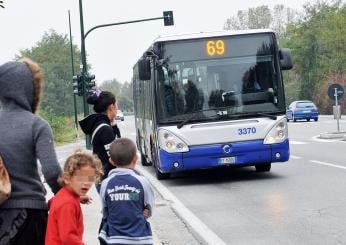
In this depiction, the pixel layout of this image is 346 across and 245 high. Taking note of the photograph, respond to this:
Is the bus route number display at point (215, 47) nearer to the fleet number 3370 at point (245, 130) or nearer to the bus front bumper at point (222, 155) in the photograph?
the fleet number 3370 at point (245, 130)

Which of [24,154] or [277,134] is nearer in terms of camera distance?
[24,154]

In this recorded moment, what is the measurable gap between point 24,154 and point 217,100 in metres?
9.74

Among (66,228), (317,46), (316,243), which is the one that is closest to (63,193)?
(66,228)

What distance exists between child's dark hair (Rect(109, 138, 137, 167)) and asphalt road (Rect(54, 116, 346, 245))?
339cm

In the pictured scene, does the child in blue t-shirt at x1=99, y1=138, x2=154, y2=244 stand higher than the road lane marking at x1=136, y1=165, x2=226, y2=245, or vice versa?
the child in blue t-shirt at x1=99, y1=138, x2=154, y2=244

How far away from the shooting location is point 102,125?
6062 mm

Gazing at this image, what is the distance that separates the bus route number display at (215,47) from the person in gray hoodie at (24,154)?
32.5ft

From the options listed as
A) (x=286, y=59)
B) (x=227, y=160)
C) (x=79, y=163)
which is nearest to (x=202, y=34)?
(x=286, y=59)

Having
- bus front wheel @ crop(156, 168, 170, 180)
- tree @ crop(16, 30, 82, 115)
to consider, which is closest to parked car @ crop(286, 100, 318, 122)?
bus front wheel @ crop(156, 168, 170, 180)

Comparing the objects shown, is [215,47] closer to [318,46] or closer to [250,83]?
[250,83]

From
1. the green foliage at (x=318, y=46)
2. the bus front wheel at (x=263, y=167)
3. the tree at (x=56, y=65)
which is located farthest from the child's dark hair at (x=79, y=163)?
the tree at (x=56, y=65)

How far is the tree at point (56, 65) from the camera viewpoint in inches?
3844

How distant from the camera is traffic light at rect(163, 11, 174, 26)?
3259 centimetres

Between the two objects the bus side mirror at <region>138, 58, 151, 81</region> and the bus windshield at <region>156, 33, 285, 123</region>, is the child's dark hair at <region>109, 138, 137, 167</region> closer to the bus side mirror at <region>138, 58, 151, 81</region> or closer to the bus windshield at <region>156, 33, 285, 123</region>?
the bus windshield at <region>156, 33, 285, 123</region>
